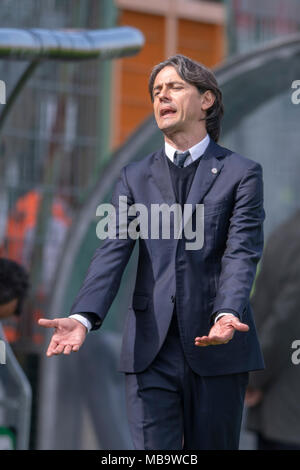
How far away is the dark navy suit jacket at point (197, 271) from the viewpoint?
3338mm

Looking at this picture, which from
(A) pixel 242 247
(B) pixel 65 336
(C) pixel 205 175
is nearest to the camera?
(B) pixel 65 336

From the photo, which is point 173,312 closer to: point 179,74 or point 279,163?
point 179,74

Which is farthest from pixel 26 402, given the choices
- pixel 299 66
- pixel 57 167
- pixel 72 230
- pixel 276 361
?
pixel 57 167

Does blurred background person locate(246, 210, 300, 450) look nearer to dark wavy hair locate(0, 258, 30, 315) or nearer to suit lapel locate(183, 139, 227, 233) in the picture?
dark wavy hair locate(0, 258, 30, 315)

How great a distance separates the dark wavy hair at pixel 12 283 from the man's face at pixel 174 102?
1.74 meters

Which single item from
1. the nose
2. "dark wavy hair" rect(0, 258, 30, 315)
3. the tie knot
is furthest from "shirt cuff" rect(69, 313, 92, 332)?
"dark wavy hair" rect(0, 258, 30, 315)

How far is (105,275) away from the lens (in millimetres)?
3422

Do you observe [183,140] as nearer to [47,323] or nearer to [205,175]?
[205,175]

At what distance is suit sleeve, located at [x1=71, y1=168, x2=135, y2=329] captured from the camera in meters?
3.35

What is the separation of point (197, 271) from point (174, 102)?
479 mm

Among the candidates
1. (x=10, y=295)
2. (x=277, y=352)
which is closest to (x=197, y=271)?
(x=10, y=295)

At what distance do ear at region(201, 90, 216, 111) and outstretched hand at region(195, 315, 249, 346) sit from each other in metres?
0.65

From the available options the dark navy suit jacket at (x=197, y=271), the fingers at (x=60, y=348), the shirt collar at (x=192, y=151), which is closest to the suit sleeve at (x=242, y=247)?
the dark navy suit jacket at (x=197, y=271)

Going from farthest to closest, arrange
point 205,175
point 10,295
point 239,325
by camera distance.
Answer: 1. point 10,295
2. point 205,175
3. point 239,325
